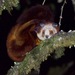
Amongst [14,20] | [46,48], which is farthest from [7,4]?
[14,20]

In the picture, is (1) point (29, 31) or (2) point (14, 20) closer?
(1) point (29, 31)

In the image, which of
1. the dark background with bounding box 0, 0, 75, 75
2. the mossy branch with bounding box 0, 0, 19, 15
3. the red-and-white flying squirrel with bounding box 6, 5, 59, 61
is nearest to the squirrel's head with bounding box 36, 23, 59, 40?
the red-and-white flying squirrel with bounding box 6, 5, 59, 61

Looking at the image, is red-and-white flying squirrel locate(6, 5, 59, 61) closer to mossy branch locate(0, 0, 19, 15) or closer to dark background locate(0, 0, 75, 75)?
mossy branch locate(0, 0, 19, 15)

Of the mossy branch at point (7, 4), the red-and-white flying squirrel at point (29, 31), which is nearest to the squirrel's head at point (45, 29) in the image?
the red-and-white flying squirrel at point (29, 31)

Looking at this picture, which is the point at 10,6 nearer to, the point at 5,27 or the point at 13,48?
the point at 13,48

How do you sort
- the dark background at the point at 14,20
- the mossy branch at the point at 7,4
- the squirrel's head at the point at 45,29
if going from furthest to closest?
the dark background at the point at 14,20 < the squirrel's head at the point at 45,29 < the mossy branch at the point at 7,4

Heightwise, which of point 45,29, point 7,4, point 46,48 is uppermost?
point 7,4

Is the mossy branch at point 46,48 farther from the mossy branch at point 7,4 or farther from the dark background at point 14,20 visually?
the dark background at point 14,20

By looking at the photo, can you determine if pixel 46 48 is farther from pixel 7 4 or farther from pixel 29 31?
pixel 29 31

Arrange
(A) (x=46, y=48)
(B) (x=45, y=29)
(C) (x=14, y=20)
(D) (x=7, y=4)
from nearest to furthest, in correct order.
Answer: (A) (x=46, y=48), (D) (x=7, y=4), (B) (x=45, y=29), (C) (x=14, y=20)
